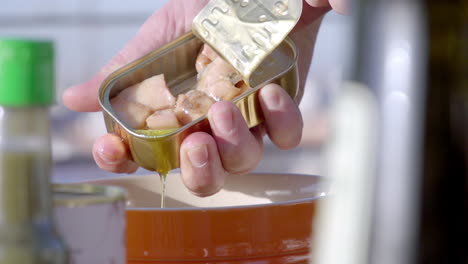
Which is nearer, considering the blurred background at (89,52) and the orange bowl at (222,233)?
the orange bowl at (222,233)

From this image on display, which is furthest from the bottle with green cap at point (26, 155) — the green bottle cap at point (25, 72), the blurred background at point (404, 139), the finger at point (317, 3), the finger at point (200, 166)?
the finger at point (317, 3)

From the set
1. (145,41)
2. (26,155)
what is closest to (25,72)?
(26,155)

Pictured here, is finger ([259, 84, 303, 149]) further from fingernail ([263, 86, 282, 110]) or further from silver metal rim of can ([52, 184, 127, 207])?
silver metal rim of can ([52, 184, 127, 207])

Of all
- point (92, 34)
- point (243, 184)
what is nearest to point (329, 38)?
point (92, 34)

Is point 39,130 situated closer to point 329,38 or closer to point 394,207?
point 394,207

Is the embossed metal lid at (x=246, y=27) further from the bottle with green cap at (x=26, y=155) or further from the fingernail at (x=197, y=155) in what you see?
the bottle with green cap at (x=26, y=155)
